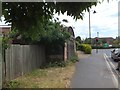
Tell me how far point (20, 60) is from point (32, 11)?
919 centimetres

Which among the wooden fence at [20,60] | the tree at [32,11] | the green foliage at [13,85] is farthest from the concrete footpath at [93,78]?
the tree at [32,11]

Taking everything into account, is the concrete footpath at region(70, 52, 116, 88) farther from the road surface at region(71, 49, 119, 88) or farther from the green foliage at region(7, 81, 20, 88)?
the green foliage at region(7, 81, 20, 88)

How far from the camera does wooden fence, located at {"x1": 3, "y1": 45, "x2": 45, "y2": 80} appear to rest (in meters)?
14.5

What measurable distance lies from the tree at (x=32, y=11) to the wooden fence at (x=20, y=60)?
5494 millimetres

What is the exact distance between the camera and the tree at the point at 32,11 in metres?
7.54

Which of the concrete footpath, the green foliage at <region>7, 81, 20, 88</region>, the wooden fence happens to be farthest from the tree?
the concrete footpath

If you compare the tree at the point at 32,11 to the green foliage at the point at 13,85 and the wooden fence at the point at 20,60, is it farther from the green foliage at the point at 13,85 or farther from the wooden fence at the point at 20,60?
the wooden fence at the point at 20,60

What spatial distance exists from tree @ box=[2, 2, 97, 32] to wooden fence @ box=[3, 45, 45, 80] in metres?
5.49

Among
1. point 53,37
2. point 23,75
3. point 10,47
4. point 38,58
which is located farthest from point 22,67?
point 53,37

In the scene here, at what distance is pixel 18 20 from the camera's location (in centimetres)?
841

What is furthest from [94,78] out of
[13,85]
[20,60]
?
[13,85]

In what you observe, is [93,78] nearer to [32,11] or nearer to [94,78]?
[94,78]

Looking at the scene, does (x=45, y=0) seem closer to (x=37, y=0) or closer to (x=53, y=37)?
(x=37, y=0)

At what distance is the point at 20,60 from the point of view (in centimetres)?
1717
